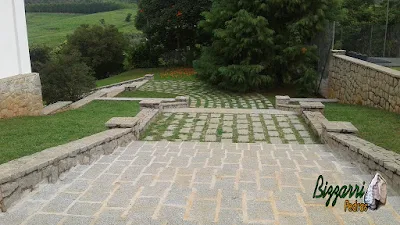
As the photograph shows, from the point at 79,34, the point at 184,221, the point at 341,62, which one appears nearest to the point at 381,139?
the point at 184,221

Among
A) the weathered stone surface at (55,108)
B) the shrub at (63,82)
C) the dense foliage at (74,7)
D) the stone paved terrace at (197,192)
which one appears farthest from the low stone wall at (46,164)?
the dense foliage at (74,7)

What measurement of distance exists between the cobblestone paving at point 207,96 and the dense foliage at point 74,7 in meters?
44.8

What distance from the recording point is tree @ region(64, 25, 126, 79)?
24109 millimetres

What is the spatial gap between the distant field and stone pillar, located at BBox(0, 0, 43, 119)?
3290cm

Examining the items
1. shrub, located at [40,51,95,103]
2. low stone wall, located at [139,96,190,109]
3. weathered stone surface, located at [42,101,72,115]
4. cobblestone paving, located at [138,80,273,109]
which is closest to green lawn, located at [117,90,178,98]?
cobblestone paving, located at [138,80,273,109]

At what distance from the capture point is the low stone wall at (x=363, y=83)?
8289 millimetres

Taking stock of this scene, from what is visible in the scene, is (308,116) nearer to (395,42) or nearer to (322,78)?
(322,78)

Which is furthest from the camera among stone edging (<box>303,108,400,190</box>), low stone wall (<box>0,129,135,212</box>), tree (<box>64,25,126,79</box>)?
tree (<box>64,25,126,79</box>)

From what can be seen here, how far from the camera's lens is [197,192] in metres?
3.86

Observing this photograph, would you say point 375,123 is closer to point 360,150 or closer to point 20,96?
point 360,150

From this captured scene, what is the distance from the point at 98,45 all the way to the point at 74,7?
3763cm

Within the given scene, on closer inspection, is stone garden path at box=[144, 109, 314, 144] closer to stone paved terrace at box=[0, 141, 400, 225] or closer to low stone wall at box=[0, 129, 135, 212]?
stone paved terrace at box=[0, 141, 400, 225]

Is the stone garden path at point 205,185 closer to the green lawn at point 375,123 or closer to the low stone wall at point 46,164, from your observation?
the low stone wall at point 46,164

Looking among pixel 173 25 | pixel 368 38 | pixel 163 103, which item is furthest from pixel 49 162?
pixel 173 25
